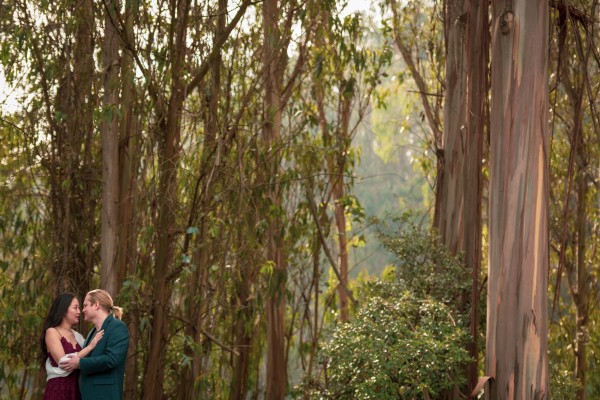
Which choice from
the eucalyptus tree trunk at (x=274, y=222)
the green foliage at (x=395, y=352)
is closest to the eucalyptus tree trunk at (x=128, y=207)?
the eucalyptus tree trunk at (x=274, y=222)

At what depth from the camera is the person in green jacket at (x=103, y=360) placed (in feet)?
22.6

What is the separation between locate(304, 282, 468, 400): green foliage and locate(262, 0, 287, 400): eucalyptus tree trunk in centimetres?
297

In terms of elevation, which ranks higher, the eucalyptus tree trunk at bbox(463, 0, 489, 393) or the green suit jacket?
the eucalyptus tree trunk at bbox(463, 0, 489, 393)

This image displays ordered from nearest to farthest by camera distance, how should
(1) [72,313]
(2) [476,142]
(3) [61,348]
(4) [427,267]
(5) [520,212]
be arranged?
1. (5) [520,212]
2. (3) [61,348]
3. (1) [72,313]
4. (2) [476,142]
5. (4) [427,267]

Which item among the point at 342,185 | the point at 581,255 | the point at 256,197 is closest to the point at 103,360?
the point at 256,197

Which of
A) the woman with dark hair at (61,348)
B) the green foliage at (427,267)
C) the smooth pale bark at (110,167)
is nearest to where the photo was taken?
the woman with dark hair at (61,348)

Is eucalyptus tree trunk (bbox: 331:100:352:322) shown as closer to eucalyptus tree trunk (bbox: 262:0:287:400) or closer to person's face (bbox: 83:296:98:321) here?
eucalyptus tree trunk (bbox: 262:0:287:400)

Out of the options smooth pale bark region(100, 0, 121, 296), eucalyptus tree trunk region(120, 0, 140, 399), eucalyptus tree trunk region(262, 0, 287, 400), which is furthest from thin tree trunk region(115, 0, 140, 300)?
eucalyptus tree trunk region(262, 0, 287, 400)

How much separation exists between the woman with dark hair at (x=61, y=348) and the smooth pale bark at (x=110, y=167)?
2165mm

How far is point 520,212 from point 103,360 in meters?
2.89

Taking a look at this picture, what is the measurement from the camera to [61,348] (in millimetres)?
7125

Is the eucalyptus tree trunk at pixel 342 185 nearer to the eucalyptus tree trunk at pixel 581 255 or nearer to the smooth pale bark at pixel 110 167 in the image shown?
the smooth pale bark at pixel 110 167

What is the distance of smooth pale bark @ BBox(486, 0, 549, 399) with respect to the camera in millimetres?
6652

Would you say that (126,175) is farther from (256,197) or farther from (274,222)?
(274,222)
